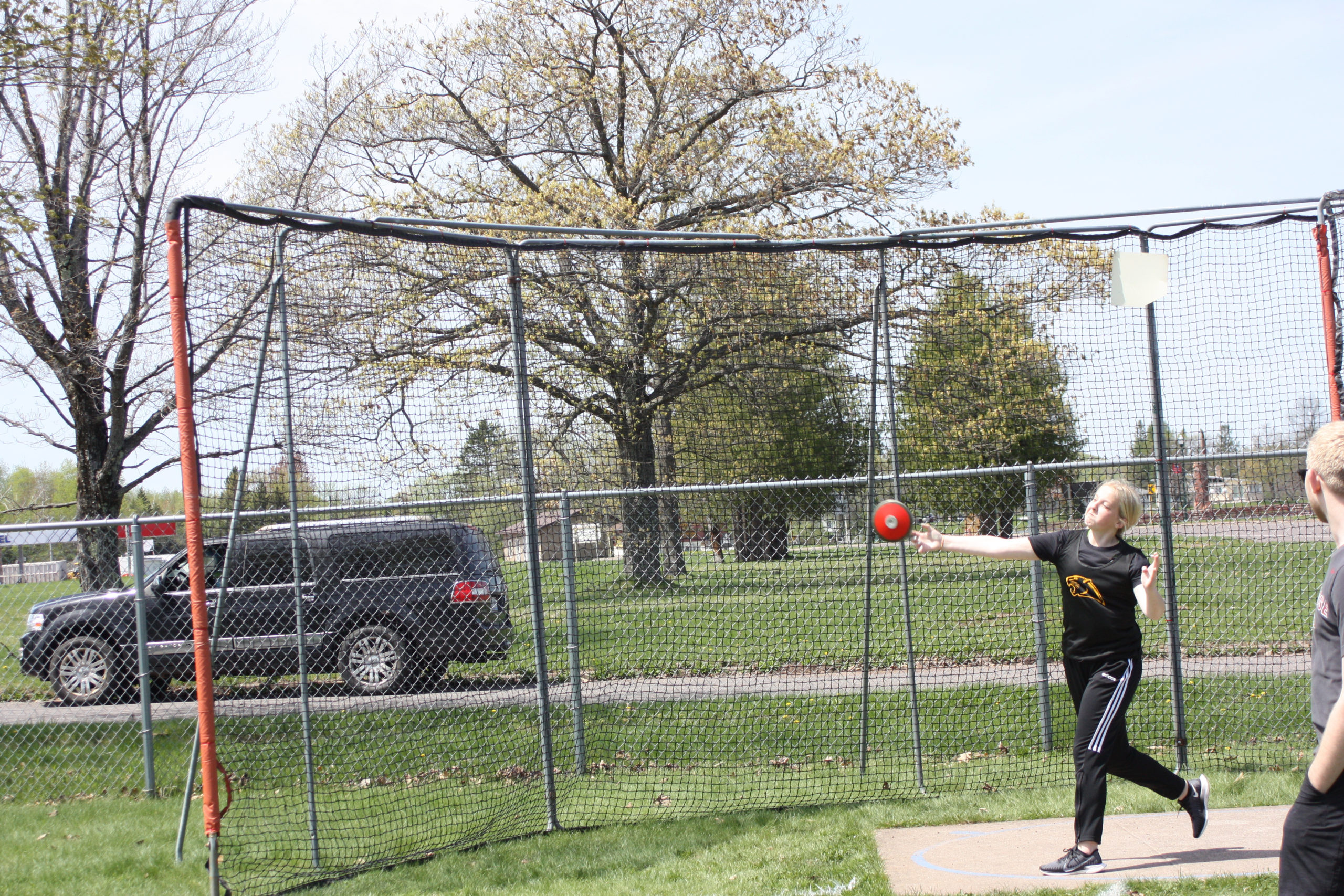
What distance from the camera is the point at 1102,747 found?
15.0ft

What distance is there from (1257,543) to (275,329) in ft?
23.7

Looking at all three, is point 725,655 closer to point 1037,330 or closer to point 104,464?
point 1037,330

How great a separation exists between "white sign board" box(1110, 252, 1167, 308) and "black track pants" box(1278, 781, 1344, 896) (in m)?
4.31

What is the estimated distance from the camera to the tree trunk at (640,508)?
6641mm

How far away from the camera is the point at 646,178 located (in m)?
20.0

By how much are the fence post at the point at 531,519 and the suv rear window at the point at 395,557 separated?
908 millimetres

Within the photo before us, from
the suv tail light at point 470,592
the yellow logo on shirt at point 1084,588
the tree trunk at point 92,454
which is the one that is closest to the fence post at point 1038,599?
the yellow logo on shirt at point 1084,588

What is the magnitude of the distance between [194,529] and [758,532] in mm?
3804

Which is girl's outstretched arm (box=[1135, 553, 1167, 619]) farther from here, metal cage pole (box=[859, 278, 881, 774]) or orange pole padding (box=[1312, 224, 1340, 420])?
orange pole padding (box=[1312, 224, 1340, 420])

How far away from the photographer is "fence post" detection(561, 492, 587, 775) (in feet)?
21.2

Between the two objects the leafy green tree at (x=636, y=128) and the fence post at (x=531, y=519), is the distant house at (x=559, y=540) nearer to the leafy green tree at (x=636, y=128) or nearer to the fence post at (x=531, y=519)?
the fence post at (x=531, y=519)

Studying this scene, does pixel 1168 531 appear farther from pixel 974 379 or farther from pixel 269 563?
pixel 269 563

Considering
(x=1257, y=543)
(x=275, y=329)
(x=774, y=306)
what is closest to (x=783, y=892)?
(x=774, y=306)

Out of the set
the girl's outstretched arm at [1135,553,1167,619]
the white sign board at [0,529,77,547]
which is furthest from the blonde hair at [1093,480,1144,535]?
the white sign board at [0,529,77,547]
